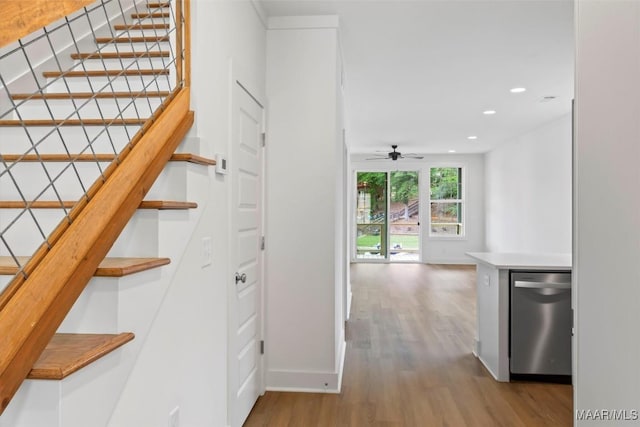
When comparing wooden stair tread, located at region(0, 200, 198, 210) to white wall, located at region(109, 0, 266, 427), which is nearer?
wooden stair tread, located at region(0, 200, 198, 210)

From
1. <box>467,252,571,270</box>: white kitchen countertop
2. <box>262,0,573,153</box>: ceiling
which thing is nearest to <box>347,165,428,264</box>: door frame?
<box>262,0,573,153</box>: ceiling

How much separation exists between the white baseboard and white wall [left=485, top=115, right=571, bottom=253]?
4.65m

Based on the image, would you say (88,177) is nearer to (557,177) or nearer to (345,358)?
(345,358)

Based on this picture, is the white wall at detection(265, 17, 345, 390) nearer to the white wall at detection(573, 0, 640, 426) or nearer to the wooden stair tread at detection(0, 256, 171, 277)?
the wooden stair tread at detection(0, 256, 171, 277)

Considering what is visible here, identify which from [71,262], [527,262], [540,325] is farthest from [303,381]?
[71,262]

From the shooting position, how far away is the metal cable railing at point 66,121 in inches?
61.3

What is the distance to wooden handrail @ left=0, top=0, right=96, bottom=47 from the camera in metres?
0.79

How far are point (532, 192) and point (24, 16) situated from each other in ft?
25.9

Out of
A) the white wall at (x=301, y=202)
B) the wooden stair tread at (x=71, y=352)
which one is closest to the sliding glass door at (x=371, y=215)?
the white wall at (x=301, y=202)

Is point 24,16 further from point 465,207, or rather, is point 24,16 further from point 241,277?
point 465,207

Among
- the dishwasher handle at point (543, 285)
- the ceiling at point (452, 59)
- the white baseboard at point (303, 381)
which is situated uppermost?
the ceiling at point (452, 59)

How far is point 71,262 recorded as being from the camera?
1102mm

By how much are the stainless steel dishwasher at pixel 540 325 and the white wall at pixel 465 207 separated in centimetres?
738

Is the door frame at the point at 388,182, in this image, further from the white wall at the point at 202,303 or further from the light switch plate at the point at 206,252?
the light switch plate at the point at 206,252
